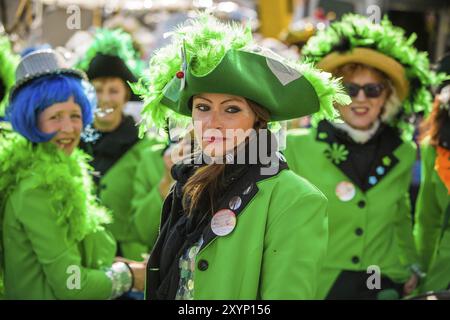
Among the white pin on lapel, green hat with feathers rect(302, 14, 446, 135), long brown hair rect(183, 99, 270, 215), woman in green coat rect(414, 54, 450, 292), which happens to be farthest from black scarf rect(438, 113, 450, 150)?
the white pin on lapel

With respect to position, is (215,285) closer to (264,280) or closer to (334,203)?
(264,280)

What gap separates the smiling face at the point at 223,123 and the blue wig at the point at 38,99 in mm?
1041

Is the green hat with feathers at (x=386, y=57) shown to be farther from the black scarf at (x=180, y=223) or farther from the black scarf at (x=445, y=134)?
the black scarf at (x=180, y=223)

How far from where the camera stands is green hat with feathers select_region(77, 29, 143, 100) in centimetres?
471

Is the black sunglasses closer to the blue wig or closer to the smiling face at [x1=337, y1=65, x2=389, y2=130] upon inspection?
A: the smiling face at [x1=337, y1=65, x2=389, y2=130]

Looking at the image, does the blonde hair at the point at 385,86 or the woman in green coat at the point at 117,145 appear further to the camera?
the woman in green coat at the point at 117,145

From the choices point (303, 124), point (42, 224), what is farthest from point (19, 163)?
point (303, 124)

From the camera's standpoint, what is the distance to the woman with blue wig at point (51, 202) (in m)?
3.10

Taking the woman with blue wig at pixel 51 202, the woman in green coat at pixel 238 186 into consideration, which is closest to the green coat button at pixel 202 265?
the woman in green coat at pixel 238 186

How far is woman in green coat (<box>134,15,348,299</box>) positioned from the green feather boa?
66cm

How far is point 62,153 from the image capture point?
3.35 metres

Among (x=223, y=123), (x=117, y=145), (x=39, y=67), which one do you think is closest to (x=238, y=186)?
(x=223, y=123)
